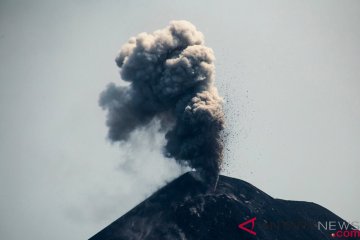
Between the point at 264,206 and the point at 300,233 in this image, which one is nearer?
the point at 300,233

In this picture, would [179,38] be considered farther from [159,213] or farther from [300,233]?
[300,233]

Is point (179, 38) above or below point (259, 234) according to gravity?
above

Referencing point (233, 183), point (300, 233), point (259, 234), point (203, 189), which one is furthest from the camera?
point (233, 183)

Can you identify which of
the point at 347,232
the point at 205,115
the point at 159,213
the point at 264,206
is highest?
the point at 205,115

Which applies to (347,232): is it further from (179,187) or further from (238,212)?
(179,187)

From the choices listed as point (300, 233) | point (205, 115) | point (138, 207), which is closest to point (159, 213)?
point (138, 207)

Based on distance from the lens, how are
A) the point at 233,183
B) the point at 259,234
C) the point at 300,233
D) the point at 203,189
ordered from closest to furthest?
the point at 259,234
the point at 300,233
the point at 203,189
the point at 233,183

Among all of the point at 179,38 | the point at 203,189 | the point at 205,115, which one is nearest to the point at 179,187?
the point at 203,189
